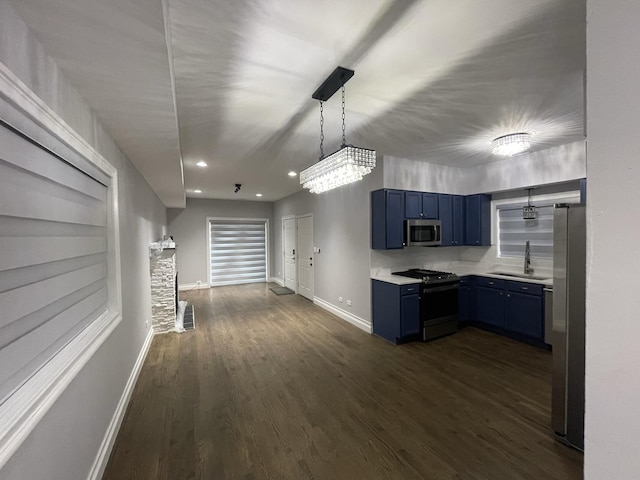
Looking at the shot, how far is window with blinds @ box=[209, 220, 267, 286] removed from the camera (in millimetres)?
8125

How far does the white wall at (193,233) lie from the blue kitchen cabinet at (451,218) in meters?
5.83

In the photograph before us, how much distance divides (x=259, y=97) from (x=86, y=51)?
3.94 ft

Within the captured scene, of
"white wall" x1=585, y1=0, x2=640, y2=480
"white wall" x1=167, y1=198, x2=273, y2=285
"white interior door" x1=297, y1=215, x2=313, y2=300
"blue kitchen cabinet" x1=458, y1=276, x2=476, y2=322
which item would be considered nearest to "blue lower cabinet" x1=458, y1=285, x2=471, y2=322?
"blue kitchen cabinet" x1=458, y1=276, x2=476, y2=322

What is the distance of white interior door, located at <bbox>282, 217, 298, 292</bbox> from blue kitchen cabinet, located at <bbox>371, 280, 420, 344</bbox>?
342 cm

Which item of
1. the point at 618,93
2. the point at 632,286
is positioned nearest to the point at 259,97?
the point at 618,93

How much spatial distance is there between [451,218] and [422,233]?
2.46ft

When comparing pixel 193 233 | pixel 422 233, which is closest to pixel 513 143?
pixel 422 233

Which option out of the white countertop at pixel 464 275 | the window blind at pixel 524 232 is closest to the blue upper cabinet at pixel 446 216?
the white countertop at pixel 464 275

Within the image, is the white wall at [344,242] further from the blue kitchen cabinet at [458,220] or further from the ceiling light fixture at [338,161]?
the ceiling light fixture at [338,161]

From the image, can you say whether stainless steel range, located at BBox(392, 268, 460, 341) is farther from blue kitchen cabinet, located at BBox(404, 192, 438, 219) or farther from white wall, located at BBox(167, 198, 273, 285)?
white wall, located at BBox(167, 198, 273, 285)

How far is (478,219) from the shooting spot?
15.4 feet

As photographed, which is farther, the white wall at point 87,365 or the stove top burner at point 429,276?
the stove top burner at point 429,276

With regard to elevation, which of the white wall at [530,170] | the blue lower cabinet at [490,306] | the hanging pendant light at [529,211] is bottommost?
the blue lower cabinet at [490,306]

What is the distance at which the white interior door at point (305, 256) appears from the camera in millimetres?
6336
